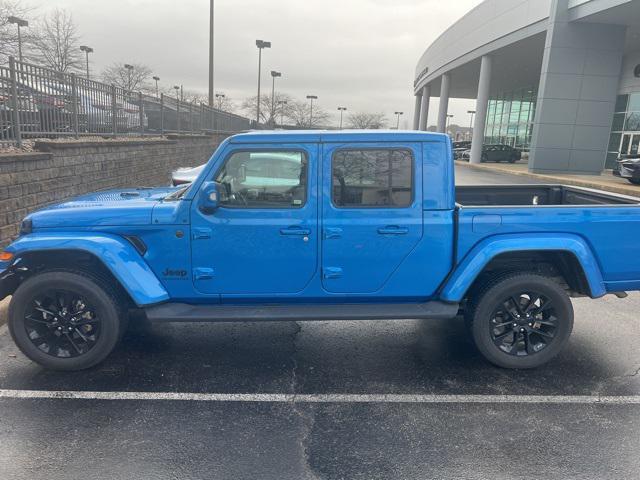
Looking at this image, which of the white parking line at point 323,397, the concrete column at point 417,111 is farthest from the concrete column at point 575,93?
the concrete column at point 417,111

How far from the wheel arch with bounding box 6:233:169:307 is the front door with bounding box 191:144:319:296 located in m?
0.37

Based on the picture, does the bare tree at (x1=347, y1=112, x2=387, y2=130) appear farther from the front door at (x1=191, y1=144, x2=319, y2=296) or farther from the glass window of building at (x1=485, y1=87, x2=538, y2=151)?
the front door at (x1=191, y1=144, x2=319, y2=296)

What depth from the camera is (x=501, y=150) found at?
3656 cm

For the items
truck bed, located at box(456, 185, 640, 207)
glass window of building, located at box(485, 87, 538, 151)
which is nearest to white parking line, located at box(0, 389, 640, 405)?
truck bed, located at box(456, 185, 640, 207)

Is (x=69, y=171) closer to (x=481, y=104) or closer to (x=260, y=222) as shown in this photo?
(x=260, y=222)

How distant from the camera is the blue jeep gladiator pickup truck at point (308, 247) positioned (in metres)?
3.78

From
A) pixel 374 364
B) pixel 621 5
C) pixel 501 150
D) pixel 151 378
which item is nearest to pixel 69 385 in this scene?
pixel 151 378

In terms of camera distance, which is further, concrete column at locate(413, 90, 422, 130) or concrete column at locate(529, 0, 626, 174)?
concrete column at locate(413, 90, 422, 130)

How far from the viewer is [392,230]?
3816 mm

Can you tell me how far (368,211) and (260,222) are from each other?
2.81 ft

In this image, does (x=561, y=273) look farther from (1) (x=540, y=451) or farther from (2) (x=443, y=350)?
(1) (x=540, y=451)

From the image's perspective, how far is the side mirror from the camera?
363 centimetres

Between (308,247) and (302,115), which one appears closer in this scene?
(308,247)

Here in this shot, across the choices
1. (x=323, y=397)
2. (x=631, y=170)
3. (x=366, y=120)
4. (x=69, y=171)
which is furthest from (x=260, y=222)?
(x=366, y=120)
